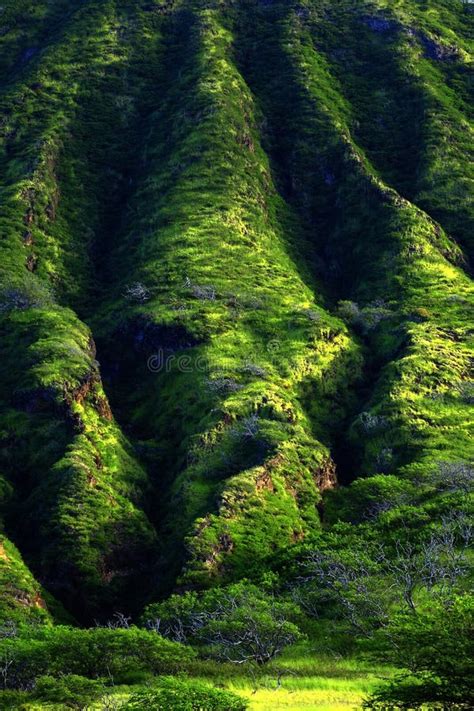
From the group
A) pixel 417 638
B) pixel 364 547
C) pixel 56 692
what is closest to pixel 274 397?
pixel 364 547

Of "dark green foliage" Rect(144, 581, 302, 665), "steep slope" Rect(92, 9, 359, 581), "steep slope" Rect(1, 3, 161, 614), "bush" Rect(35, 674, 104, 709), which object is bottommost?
"steep slope" Rect(1, 3, 161, 614)

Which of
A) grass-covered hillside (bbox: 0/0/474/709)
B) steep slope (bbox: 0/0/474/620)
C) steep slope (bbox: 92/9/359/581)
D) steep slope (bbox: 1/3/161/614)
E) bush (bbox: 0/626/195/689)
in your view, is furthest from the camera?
steep slope (bbox: 92/9/359/581)

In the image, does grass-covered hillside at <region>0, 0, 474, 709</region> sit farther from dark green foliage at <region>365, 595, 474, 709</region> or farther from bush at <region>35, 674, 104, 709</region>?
dark green foliage at <region>365, 595, 474, 709</region>

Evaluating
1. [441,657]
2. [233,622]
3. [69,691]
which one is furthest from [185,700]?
[233,622]

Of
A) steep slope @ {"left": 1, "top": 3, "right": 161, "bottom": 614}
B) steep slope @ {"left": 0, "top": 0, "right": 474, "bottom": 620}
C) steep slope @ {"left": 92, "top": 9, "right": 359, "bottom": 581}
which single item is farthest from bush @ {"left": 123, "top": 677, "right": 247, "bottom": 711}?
steep slope @ {"left": 1, "top": 3, "right": 161, "bottom": 614}

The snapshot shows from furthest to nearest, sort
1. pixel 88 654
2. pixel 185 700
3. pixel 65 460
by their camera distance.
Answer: pixel 65 460 < pixel 88 654 < pixel 185 700

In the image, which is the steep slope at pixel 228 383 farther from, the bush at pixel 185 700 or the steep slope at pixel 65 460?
the bush at pixel 185 700

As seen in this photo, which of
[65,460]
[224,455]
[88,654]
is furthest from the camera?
[224,455]

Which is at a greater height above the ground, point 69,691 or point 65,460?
point 69,691

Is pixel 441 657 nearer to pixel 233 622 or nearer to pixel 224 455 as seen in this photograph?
pixel 233 622

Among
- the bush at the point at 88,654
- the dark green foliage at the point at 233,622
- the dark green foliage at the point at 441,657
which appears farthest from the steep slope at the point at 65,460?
the dark green foliage at the point at 441,657
